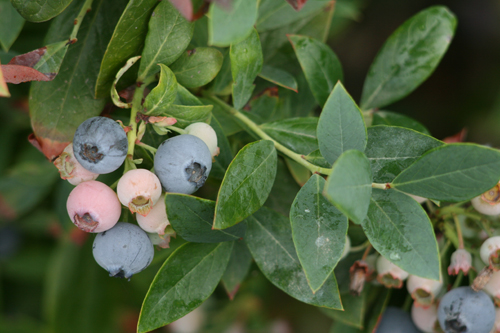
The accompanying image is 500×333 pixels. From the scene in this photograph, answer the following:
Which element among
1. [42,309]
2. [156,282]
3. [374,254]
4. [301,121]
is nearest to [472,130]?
[374,254]

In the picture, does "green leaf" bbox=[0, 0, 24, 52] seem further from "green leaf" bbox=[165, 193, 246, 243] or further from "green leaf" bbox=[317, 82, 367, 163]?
"green leaf" bbox=[317, 82, 367, 163]

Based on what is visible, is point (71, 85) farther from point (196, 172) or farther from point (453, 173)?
point (453, 173)

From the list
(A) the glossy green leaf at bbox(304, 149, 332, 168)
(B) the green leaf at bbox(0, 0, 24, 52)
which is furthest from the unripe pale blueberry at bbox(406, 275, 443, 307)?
(B) the green leaf at bbox(0, 0, 24, 52)

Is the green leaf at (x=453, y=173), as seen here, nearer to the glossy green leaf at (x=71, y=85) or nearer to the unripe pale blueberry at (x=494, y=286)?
the unripe pale blueberry at (x=494, y=286)

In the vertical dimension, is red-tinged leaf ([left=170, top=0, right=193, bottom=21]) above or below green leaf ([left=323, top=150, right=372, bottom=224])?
above

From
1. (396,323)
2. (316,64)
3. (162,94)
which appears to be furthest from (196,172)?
(396,323)

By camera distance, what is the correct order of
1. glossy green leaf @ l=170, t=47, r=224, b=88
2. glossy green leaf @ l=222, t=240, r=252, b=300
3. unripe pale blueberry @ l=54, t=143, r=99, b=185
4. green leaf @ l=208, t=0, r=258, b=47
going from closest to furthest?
1. green leaf @ l=208, t=0, r=258, b=47
2. unripe pale blueberry @ l=54, t=143, r=99, b=185
3. glossy green leaf @ l=170, t=47, r=224, b=88
4. glossy green leaf @ l=222, t=240, r=252, b=300
